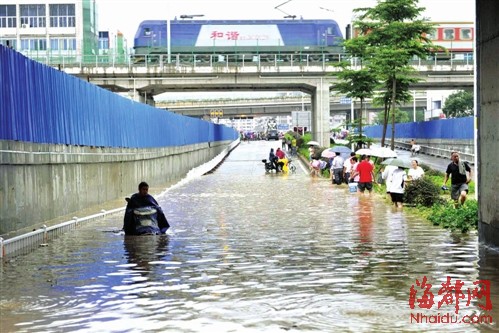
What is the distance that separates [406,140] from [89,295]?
95.5 meters

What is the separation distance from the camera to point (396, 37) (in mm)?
54125

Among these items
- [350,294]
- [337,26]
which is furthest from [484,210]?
[337,26]

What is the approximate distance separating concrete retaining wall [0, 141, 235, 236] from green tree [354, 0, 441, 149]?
50.3 ft

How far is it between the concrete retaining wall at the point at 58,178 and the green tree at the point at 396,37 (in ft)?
50.3

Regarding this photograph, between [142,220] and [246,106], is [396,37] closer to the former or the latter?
[142,220]

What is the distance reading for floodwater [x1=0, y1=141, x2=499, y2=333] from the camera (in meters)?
10.6

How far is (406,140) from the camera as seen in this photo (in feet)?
349

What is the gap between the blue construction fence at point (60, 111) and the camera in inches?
884

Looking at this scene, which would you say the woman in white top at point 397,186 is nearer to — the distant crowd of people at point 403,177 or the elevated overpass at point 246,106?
the distant crowd of people at point 403,177

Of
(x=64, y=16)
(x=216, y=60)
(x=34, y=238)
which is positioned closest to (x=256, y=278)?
(x=34, y=238)

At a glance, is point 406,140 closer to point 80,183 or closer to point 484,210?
point 80,183

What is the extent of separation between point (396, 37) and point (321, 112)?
104 ft

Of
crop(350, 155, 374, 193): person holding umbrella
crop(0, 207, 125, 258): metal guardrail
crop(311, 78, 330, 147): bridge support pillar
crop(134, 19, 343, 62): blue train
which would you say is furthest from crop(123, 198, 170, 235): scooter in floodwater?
crop(134, 19, 343, 62): blue train

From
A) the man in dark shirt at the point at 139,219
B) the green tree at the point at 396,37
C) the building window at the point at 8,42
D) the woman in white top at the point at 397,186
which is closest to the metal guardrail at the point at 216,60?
the building window at the point at 8,42
